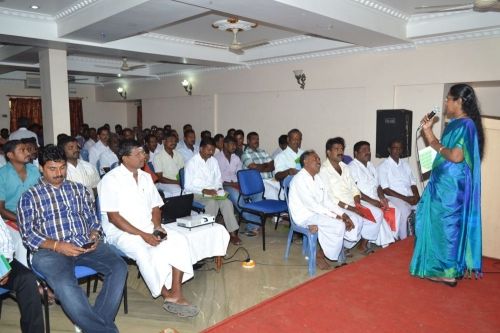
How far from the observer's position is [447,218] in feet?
9.73

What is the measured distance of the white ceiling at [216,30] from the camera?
4.53 m

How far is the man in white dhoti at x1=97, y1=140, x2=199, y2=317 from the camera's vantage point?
3295 mm

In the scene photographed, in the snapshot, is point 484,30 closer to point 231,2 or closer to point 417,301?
point 231,2

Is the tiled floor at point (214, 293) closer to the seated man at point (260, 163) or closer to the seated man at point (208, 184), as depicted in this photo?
the seated man at point (208, 184)

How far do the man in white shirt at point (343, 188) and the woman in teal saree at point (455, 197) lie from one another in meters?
1.46

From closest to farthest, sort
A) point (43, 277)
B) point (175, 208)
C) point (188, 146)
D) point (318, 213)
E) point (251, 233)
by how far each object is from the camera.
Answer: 1. point (43, 277)
2. point (175, 208)
3. point (318, 213)
4. point (251, 233)
5. point (188, 146)

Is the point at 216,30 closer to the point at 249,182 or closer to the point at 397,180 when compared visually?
the point at 249,182

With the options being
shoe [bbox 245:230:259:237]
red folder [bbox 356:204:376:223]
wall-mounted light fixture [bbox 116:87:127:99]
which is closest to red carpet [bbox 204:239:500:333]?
red folder [bbox 356:204:376:223]

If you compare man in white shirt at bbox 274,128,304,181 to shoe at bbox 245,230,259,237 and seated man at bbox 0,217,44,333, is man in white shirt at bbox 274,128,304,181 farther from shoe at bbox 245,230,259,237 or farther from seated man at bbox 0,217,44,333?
seated man at bbox 0,217,44,333

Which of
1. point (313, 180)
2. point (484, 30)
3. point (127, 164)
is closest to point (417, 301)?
point (313, 180)

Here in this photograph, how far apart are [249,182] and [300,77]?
3335 millimetres

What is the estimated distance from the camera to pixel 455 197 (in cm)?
294

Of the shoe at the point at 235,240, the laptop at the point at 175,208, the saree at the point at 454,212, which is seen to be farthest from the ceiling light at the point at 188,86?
the saree at the point at 454,212

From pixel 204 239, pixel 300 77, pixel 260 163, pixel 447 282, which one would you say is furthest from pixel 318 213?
pixel 300 77
